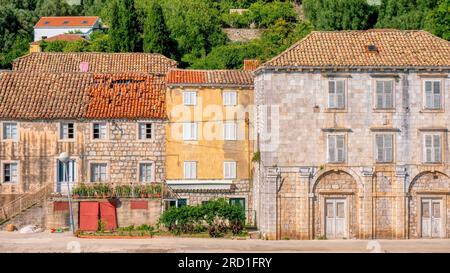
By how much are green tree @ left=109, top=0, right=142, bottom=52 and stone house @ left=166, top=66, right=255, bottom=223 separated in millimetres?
30492

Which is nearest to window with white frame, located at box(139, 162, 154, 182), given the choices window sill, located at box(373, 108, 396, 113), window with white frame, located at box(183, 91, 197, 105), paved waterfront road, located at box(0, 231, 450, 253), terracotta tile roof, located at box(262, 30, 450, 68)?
window with white frame, located at box(183, 91, 197, 105)

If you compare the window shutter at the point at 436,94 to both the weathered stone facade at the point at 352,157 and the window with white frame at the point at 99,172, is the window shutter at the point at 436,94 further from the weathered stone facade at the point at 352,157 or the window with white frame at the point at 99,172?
the window with white frame at the point at 99,172

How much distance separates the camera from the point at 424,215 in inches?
2074

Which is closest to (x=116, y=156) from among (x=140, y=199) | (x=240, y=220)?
(x=140, y=199)

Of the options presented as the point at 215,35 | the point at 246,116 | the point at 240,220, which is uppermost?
the point at 215,35

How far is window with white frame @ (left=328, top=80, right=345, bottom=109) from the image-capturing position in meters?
52.2

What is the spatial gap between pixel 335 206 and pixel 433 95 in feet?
23.4

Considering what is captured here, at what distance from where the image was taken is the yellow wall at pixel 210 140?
59062 millimetres

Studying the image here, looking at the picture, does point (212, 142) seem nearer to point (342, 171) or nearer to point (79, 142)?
point (79, 142)

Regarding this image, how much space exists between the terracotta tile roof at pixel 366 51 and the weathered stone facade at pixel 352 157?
0.47m

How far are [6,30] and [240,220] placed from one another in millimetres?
71231

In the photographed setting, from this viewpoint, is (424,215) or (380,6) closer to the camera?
(424,215)

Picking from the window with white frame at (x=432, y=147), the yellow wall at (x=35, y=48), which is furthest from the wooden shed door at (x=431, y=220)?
the yellow wall at (x=35, y=48)
